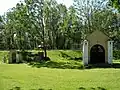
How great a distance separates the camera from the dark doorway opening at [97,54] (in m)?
33.2

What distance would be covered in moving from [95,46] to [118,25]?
31805mm

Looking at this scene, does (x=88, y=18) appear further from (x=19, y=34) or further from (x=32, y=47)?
(x=32, y=47)

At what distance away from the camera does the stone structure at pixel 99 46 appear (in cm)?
3195

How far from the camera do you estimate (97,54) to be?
3341cm

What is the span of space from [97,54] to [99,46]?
1.01 meters

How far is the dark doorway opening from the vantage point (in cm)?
3325

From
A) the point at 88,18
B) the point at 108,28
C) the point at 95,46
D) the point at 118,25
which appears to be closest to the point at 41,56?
the point at 95,46

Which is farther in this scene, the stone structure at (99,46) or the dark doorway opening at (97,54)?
the dark doorway opening at (97,54)

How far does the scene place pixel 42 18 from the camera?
44.3 m

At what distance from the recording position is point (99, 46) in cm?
3334

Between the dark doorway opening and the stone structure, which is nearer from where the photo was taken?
the stone structure

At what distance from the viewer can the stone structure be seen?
3195cm

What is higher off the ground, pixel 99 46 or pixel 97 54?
pixel 99 46

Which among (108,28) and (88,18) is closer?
(88,18)
